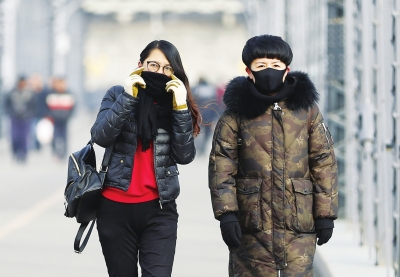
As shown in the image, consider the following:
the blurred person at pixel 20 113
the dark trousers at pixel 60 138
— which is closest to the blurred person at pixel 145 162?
the blurred person at pixel 20 113

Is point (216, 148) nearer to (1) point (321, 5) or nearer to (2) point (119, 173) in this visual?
(2) point (119, 173)

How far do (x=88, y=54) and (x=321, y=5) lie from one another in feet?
155

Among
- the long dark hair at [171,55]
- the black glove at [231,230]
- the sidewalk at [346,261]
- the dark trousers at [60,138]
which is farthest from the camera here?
the dark trousers at [60,138]

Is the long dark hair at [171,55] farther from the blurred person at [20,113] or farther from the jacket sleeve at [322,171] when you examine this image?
the blurred person at [20,113]

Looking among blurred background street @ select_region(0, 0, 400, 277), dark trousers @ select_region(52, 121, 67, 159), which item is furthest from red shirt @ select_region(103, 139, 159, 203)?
dark trousers @ select_region(52, 121, 67, 159)

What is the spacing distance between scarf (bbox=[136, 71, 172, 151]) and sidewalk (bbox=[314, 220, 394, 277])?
281 centimetres

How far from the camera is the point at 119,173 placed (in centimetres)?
568

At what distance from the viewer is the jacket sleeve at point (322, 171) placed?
5.69 m

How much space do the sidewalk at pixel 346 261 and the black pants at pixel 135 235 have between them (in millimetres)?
2710

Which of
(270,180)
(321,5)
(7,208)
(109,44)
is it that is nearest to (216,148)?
(270,180)

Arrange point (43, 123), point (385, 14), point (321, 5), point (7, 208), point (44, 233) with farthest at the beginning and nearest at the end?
point (43, 123)
point (7, 208)
point (321, 5)
point (44, 233)
point (385, 14)

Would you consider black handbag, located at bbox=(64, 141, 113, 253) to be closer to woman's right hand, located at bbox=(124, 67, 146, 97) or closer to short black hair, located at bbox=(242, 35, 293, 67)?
woman's right hand, located at bbox=(124, 67, 146, 97)

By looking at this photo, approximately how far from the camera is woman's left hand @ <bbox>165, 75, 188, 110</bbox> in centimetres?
572

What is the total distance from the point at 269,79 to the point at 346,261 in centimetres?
368
